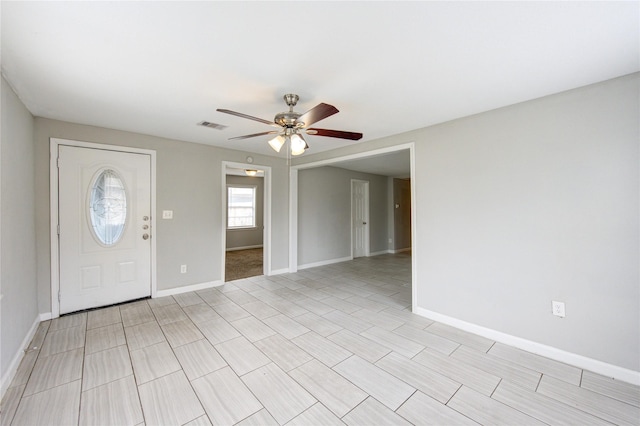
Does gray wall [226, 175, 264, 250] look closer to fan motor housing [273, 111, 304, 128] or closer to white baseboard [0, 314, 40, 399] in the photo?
white baseboard [0, 314, 40, 399]

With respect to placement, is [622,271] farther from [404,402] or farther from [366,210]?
[366,210]

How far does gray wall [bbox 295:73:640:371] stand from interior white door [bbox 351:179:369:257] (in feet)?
11.6

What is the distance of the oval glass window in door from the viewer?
127 inches

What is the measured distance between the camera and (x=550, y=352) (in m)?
2.25

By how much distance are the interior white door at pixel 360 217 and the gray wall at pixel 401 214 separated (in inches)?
42.9

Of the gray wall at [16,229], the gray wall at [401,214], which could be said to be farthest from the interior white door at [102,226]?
the gray wall at [401,214]

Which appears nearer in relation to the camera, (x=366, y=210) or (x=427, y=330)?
(x=427, y=330)

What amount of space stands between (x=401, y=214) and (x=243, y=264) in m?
4.80

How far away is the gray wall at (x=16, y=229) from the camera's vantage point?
75.4 inches

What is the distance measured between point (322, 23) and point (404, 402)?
7.87ft

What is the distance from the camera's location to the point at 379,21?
4.60 feet

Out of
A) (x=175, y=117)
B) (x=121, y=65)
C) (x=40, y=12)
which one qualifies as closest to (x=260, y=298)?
(x=175, y=117)

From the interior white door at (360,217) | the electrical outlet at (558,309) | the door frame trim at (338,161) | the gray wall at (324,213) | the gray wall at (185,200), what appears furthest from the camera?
the interior white door at (360,217)

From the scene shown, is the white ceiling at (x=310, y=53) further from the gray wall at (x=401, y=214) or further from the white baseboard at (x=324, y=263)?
the gray wall at (x=401, y=214)
